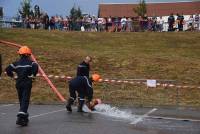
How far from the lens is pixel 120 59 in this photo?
32656 millimetres

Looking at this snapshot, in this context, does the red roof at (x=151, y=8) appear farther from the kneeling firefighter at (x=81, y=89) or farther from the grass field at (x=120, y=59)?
the kneeling firefighter at (x=81, y=89)

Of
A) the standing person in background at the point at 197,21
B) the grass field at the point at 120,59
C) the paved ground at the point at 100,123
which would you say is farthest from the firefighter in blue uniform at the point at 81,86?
the standing person in background at the point at 197,21

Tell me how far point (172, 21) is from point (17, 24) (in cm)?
1332

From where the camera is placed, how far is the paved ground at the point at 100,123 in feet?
43.3

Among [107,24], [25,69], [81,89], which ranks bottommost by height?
[81,89]

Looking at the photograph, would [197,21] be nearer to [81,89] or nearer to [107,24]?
[107,24]

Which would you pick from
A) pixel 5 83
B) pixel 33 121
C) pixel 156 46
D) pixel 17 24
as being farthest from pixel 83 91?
pixel 17 24

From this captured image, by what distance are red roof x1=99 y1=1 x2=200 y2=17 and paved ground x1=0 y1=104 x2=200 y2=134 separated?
77443mm

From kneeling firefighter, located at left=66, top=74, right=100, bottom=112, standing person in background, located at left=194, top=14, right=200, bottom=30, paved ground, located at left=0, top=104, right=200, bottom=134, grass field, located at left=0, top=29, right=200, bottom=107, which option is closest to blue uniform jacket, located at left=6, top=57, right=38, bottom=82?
paved ground, located at left=0, top=104, right=200, bottom=134

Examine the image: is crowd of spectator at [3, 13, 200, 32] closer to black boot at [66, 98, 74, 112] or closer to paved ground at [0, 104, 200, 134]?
paved ground at [0, 104, 200, 134]

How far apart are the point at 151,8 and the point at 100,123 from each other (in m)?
86.1

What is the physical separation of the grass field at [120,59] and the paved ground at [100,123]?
5395 mm


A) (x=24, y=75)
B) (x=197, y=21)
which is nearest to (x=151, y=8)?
(x=197, y=21)

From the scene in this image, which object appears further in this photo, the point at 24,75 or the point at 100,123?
the point at 100,123
